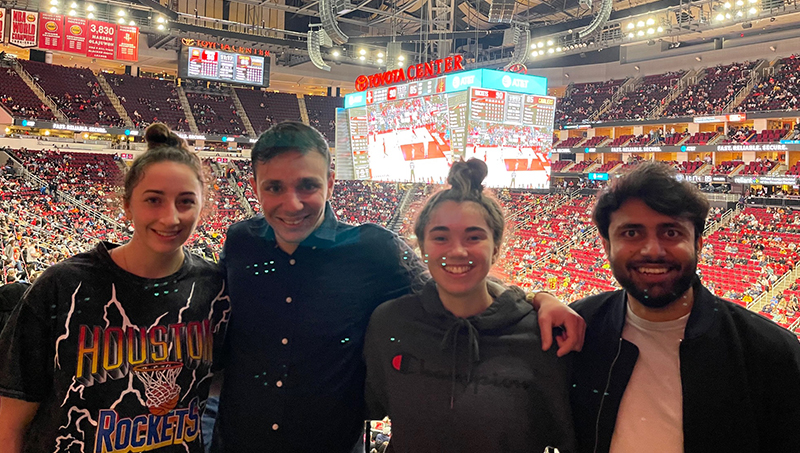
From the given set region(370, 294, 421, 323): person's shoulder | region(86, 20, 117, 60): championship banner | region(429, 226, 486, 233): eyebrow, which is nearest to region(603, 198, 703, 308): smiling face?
region(429, 226, 486, 233): eyebrow

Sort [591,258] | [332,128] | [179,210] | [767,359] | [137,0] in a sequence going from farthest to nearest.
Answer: [332,128], [137,0], [591,258], [179,210], [767,359]

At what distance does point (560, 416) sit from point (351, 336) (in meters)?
0.67

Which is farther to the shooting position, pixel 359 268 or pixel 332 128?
pixel 332 128

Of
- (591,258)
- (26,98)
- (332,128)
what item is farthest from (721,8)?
(26,98)

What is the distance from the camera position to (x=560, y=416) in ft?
4.93

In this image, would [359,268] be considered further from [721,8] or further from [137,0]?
[137,0]

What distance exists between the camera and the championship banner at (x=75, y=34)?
16844 mm

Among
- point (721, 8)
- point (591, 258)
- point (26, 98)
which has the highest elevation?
point (721, 8)

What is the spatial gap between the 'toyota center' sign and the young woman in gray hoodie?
12.7 meters

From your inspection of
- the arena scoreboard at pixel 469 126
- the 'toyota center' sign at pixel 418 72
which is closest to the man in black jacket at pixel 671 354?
the arena scoreboard at pixel 469 126

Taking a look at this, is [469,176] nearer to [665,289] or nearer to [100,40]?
[665,289]

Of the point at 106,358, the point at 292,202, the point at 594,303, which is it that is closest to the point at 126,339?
the point at 106,358

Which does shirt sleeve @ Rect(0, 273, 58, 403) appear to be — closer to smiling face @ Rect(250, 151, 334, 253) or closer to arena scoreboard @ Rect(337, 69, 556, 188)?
smiling face @ Rect(250, 151, 334, 253)

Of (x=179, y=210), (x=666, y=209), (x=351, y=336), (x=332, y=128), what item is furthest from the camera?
(x=332, y=128)
